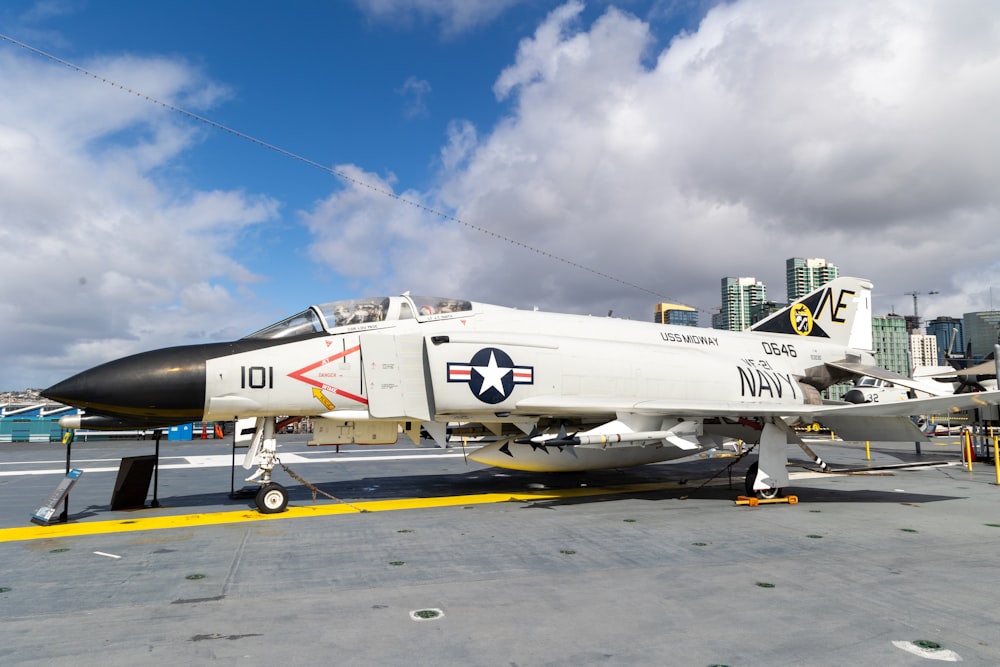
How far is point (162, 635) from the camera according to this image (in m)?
4.10

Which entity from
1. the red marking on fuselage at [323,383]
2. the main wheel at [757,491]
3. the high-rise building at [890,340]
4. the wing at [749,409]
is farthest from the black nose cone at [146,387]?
the high-rise building at [890,340]

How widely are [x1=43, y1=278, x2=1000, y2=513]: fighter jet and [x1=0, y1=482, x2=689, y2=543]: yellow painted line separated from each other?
0.50 meters

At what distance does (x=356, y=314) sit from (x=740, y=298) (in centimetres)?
13775

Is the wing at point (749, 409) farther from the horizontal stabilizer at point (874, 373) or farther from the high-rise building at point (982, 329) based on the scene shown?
the high-rise building at point (982, 329)

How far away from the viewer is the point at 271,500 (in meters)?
9.02

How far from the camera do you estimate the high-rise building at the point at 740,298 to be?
13150 cm

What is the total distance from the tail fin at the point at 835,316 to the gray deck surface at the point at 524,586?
618cm

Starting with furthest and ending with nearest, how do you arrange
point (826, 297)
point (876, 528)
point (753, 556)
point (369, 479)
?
point (826, 297)
point (369, 479)
point (876, 528)
point (753, 556)

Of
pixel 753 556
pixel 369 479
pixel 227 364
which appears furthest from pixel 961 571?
pixel 369 479

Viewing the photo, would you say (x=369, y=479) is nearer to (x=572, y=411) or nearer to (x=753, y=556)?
(x=572, y=411)

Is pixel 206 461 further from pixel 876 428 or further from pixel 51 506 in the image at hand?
pixel 876 428

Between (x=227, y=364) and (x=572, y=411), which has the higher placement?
(x=227, y=364)

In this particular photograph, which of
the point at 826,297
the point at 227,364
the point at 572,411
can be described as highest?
the point at 826,297

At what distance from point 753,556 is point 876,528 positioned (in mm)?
2721
